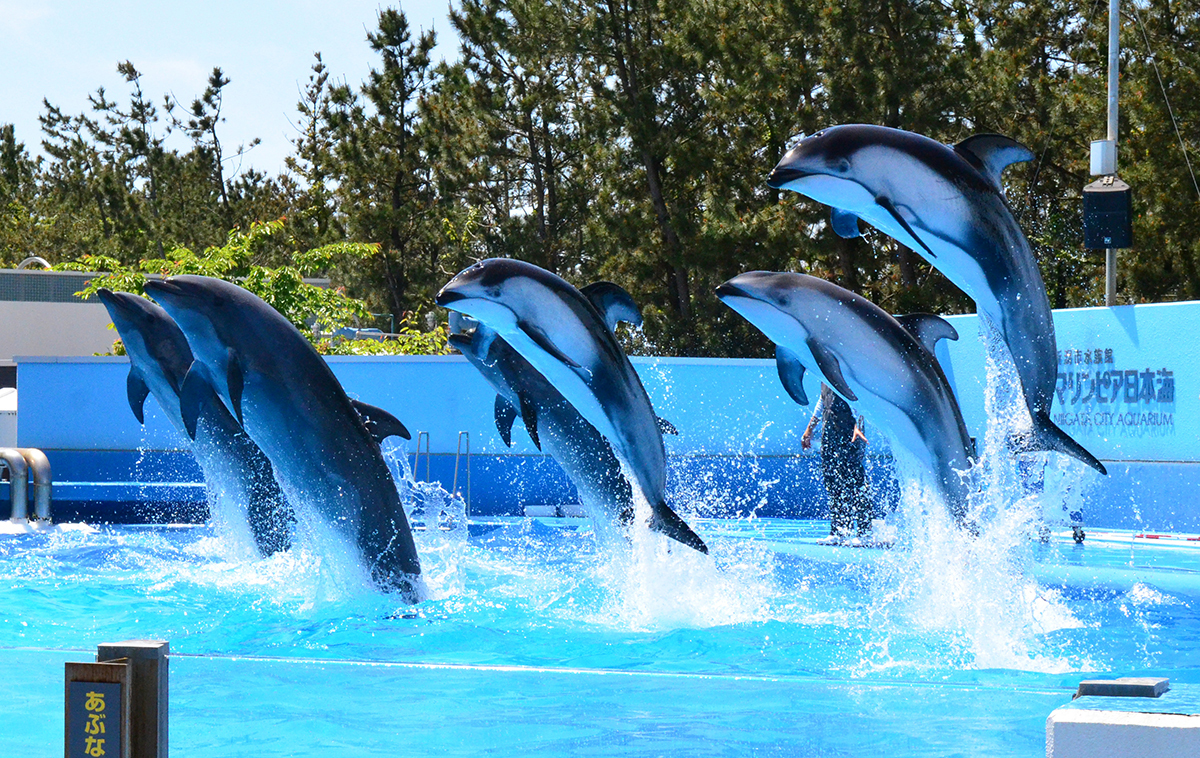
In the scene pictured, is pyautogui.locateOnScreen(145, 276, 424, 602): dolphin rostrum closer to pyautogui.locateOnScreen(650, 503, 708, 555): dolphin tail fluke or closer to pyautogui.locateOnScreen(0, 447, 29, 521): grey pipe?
pyautogui.locateOnScreen(650, 503, 708, 555): dolphin tail fluke

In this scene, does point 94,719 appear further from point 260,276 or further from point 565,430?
point 260,276

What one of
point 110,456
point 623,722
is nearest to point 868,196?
point 623,722

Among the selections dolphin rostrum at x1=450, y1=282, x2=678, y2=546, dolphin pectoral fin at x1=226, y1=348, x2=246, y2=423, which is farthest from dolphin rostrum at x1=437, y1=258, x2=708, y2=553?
dolphin pectoral fin at x1=226, y1=348, x2=246, y2=423

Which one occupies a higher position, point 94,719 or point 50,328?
point 50,328

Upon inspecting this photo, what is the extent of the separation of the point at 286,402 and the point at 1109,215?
8.80 meters

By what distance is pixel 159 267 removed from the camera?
2117 centimetres

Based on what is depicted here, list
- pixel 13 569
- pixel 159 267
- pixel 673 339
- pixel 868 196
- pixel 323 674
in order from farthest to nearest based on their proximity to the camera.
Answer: pixel 673 339 < pixel 159 267 < pixel 13 569 < pixel 868 196 < pixel 323 674

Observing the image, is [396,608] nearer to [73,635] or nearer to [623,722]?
[73,635]

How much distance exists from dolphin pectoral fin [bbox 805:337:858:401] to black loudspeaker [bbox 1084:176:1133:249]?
6357 mm

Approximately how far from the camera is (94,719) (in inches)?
127

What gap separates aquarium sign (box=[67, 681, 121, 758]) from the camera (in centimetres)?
321

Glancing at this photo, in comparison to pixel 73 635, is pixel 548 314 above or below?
above

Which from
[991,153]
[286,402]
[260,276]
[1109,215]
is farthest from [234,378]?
[260,276]

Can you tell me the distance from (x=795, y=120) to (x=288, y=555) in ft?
49.6
